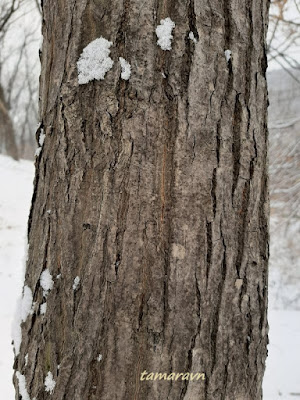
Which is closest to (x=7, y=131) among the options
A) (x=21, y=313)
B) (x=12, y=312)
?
(x=12, y=312)

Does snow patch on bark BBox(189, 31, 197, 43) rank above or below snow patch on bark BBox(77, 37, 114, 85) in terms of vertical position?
above

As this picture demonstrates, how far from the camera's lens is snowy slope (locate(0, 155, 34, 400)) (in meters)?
3.09

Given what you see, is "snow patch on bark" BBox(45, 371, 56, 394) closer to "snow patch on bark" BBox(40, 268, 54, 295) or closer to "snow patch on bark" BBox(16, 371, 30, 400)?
"snow patch on bark" BBox(16, 371, 30, 400)

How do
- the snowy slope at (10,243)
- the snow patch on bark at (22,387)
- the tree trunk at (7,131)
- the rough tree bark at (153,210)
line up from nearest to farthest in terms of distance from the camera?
the rough tree bark at (153,210) < the snow patch on bark at (22,387) < the snowy slope at (10,243) < the tree trunk at (7,131)

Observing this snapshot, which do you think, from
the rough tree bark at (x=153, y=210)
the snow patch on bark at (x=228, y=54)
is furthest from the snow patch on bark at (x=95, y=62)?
the snow patch on bark at (x=228, y=54)

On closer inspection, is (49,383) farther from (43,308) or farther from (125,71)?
(125,71)

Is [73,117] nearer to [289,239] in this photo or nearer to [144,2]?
[144,2]

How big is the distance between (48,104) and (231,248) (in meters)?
0.64

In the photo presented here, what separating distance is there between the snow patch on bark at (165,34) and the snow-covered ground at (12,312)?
4.01 ft

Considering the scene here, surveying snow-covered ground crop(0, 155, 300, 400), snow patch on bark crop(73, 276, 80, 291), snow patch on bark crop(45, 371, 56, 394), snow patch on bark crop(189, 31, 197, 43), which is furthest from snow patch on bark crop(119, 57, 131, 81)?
snow-covered ground crop(0, 155, 300, 400)

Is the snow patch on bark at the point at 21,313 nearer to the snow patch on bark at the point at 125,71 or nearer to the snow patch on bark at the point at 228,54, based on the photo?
the snow patch on bark at the point at 125,71

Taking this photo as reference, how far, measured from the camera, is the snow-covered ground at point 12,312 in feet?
9.33

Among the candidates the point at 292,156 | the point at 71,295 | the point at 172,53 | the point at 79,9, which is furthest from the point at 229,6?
the point at 292,156

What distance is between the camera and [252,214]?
1.01 meters
